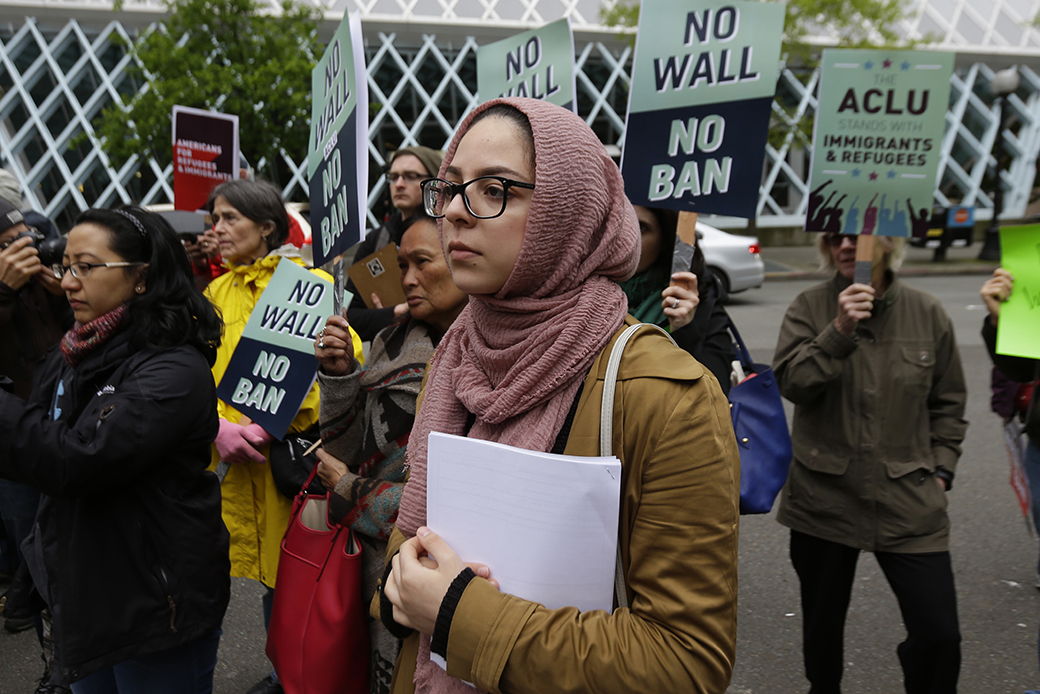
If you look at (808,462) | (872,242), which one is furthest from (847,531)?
(872,242)

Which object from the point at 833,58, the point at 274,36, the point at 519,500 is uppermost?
the point at 274,36

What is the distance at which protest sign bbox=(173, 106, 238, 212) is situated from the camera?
448cm

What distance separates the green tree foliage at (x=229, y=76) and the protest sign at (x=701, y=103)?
46.5ft

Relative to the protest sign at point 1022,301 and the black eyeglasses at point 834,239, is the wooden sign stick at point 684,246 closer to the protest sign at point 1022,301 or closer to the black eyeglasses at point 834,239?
the black eyeglasses at point 834,239

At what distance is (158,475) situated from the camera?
7.09ft

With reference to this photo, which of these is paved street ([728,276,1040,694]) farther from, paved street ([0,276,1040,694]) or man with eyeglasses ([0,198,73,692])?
man with eyeglasses ([0,198,73,692])

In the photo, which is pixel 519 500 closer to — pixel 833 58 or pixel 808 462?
pixel 808 462

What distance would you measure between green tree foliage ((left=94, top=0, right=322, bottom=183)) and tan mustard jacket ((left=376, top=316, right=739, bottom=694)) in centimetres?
1588

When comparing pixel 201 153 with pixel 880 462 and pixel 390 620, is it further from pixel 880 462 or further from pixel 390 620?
pixel 880 462

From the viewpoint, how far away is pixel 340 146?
237 centimetres

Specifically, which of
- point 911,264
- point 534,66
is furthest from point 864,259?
point 911,264

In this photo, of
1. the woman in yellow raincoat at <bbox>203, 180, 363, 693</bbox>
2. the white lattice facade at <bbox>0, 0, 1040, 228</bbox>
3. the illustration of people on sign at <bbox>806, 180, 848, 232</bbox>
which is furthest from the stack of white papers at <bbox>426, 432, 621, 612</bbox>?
the white lattice facade at <bbox>0, 0, 1040, 228</bbox>

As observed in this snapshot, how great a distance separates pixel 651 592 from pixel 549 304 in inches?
19.9

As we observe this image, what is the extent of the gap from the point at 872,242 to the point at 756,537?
2.49 meters
